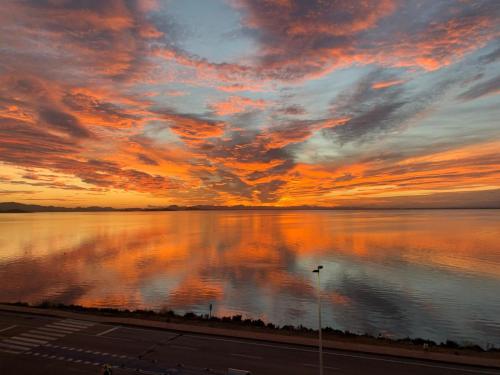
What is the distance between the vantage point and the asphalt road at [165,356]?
94.4 ft

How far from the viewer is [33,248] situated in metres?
133

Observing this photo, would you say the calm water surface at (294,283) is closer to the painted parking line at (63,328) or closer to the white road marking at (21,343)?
the painted parking line at (63,328)

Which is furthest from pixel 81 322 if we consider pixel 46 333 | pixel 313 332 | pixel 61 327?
pixel 313 332

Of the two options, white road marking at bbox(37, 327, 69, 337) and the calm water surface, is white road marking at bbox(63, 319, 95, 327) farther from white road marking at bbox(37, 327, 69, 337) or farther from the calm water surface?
the calm water surface

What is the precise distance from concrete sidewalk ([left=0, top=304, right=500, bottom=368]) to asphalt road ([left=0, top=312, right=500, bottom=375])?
0.89 metres

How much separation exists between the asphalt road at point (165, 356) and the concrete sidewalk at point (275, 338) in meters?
0.89

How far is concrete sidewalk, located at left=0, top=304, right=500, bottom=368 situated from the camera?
31000 millimetres

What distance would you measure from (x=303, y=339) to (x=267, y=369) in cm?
818

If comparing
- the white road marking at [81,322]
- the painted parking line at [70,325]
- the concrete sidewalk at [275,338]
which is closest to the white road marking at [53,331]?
the painted parking line at [70,325]

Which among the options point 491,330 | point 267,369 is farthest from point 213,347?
point 491,330

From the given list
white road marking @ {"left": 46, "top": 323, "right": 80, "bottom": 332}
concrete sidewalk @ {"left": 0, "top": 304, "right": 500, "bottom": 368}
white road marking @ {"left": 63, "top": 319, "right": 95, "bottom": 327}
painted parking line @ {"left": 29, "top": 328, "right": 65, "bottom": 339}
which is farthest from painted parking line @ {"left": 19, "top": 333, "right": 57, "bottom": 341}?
concrete sidewalk @ {"left": 0, "top": 304, "right": 500, "bottom": 368}

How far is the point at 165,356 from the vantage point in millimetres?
31312

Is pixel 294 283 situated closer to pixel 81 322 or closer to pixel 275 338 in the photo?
pixel 275 338

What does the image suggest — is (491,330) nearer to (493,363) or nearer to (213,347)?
(493,363)
